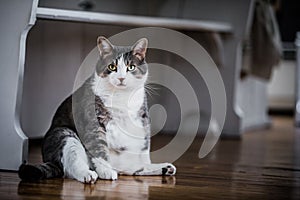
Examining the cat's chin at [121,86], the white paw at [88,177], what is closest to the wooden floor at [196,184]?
the white paw at [88,177]

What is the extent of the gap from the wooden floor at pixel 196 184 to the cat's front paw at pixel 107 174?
0.5 inches

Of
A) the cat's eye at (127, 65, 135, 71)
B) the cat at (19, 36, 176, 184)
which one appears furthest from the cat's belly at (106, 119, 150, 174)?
the cat's eye at (127, 65, 135, 71)

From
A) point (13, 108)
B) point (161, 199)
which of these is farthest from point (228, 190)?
point (13, 108)

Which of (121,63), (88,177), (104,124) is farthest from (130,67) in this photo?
(88,177)

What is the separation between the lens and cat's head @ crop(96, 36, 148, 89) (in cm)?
101

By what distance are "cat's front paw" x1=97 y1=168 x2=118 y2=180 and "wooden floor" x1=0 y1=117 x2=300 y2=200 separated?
0.5 inches

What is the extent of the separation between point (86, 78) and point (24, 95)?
2.19 feet

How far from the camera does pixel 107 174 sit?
1045 mm

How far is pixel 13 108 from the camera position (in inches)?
44.5

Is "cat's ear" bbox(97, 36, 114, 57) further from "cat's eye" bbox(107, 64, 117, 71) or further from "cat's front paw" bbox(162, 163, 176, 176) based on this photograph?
"cat's front paw" bbox(162, 163, 176, 176)

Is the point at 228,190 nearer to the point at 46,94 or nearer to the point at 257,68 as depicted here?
the point at 46,94

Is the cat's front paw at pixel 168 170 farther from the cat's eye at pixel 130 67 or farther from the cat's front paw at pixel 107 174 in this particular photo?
the cat's eye at pixel 130 67

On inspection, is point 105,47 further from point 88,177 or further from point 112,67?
point 88,177

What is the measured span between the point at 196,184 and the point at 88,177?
8.7 inches
